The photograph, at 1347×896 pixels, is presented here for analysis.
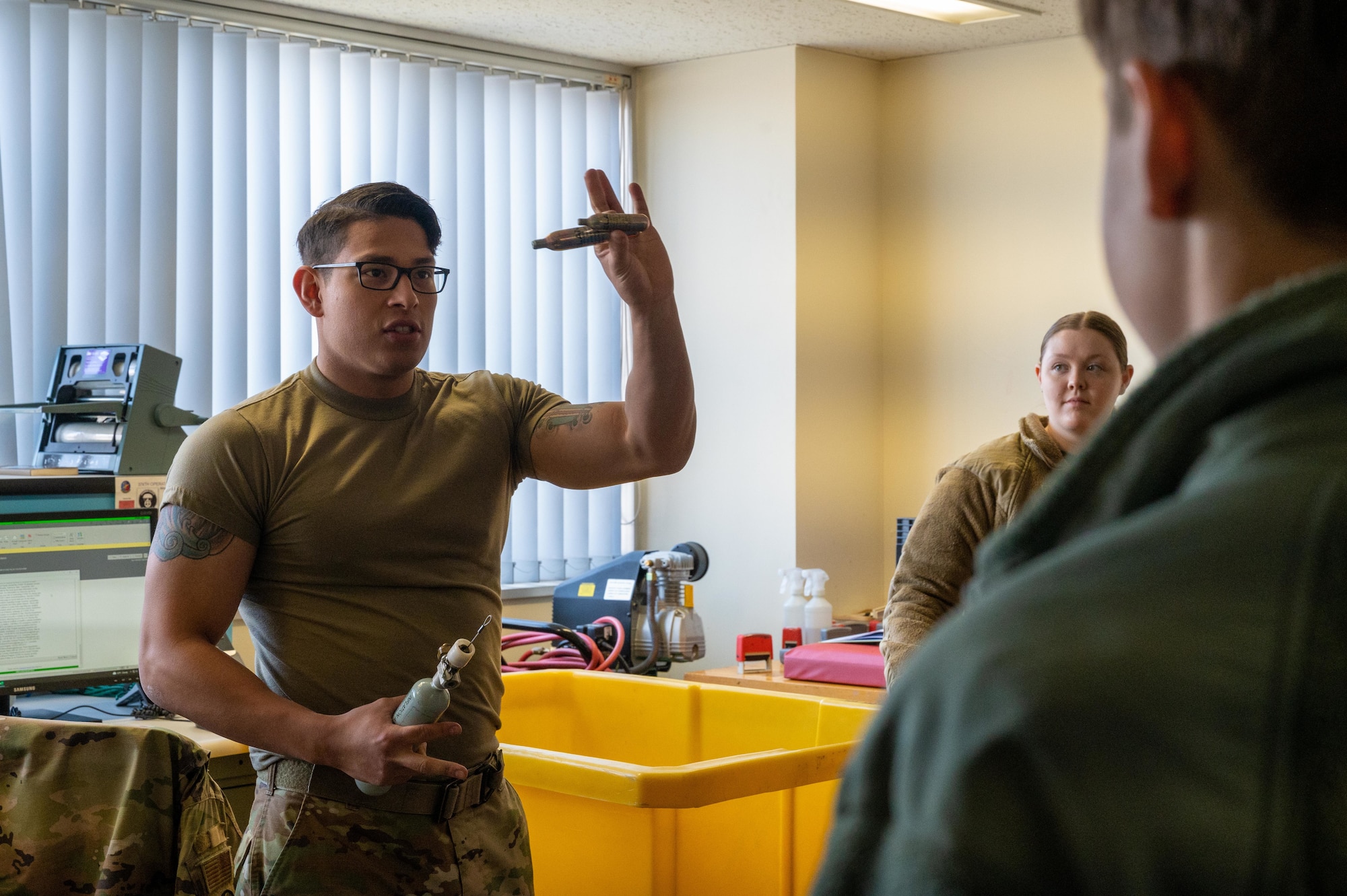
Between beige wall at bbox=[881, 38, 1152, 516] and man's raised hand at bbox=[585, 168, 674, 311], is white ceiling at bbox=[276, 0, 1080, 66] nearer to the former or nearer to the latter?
beige wall at bbox=[881, 38, 1152, 516]

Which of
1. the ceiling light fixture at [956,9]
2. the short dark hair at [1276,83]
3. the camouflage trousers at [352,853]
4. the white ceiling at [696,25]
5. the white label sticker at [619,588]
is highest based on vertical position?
the white ceiling at [696,25]

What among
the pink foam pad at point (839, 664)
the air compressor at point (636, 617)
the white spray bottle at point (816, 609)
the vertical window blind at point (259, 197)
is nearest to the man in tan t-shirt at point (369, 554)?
the pink foam pad at point (839, 664)

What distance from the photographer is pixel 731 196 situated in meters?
4.21

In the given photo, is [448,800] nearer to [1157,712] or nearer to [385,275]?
[385,275]

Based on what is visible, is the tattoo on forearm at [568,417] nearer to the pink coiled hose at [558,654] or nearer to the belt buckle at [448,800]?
the belt buckle at [448,800]

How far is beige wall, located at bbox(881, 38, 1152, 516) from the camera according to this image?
3.97 metres

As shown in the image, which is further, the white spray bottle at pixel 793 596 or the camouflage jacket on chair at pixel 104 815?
the white spray bottle at pixel 793 596

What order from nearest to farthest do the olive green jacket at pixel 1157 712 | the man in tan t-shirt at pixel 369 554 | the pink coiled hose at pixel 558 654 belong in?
the olive green jacket at pixel 1157 712
the man in tan t-shirt at pixel 369 554
the pink coiled hose at pixel 558 654

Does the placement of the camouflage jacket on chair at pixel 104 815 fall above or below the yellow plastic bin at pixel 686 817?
above

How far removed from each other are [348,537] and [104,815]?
406 mm

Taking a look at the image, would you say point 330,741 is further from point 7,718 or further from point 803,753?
point 803,753

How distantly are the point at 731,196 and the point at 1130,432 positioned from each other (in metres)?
3.87

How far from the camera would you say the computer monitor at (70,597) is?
8.27ft

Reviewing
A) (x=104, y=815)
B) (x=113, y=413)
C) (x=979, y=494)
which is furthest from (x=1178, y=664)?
(x=113, y=413)
